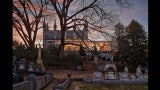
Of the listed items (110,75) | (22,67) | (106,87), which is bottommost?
(106,87)

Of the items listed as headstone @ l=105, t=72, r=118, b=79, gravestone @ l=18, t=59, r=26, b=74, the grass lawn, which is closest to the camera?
the grass lawn

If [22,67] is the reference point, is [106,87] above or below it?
below

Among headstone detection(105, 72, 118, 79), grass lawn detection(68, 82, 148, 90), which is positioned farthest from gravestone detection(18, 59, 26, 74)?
headstone detection(105, 72, 118, 79)

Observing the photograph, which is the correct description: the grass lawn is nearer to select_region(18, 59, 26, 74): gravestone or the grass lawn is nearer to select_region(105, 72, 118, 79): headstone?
select_region(105, 72, 118, 79): headstone

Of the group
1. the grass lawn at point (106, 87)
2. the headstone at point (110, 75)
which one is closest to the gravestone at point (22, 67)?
the grass lawn at point (106, 87)

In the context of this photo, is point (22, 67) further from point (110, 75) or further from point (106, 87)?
point (106, 87)

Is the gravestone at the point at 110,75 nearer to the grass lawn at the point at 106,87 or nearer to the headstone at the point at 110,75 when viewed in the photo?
the headstone at the point at 110,75

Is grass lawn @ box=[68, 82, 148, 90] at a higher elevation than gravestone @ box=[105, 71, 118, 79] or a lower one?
lower

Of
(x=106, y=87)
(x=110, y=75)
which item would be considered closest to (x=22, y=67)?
(x=110, y=75)

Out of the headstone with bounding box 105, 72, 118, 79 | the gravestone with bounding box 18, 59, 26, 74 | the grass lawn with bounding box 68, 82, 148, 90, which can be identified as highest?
the gravestone with bounding box 18, 59, 26, 74

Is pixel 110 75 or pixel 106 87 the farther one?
pixel 110 75
